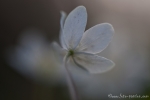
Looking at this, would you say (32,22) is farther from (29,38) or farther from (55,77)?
(55,77)

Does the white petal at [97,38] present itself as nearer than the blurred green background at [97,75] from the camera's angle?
Yes

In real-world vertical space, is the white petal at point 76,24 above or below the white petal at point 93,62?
above

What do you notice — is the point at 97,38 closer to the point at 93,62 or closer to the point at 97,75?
the point at 93,62

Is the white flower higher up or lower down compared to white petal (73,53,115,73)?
higher up

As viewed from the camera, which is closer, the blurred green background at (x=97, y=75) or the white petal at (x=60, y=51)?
the white petal at (x=60, y=51)

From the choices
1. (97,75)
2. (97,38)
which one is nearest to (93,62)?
(97,38)

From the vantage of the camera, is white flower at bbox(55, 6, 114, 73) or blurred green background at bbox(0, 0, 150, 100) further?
blurred green background at bbox(0, 0, 150, 100)

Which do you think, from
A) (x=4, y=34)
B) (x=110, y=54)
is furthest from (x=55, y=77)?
(x=4, y=34)
